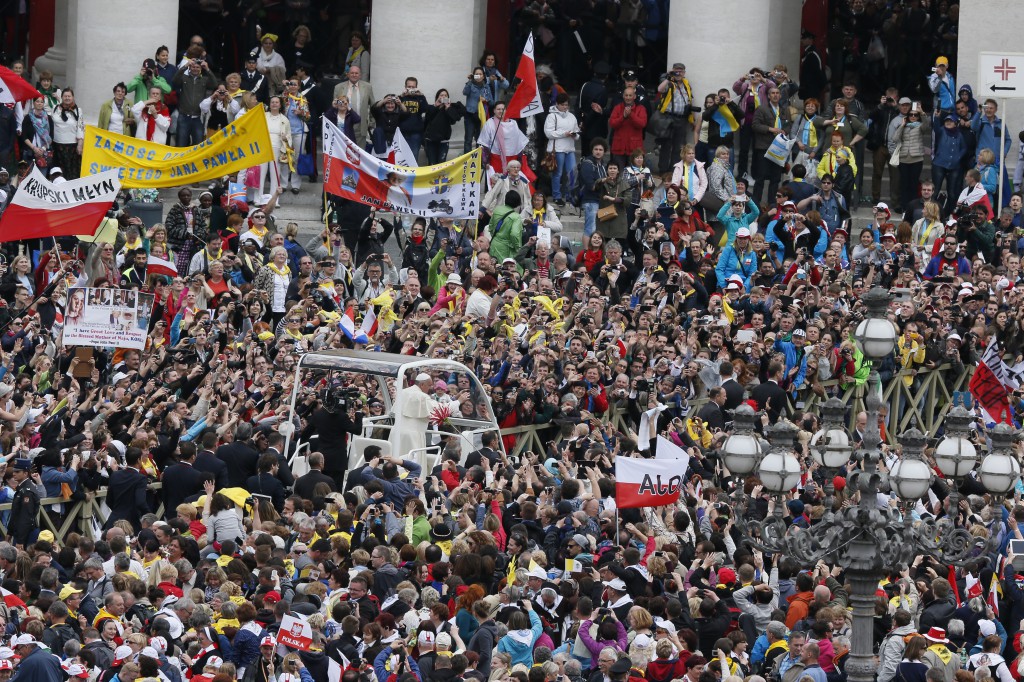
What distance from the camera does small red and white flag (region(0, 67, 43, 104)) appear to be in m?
34.2

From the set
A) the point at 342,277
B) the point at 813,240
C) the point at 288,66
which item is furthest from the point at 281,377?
the point at 288,66

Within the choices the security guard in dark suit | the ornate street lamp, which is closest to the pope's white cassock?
the security guard in dark suit

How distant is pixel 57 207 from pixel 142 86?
21.8 ft

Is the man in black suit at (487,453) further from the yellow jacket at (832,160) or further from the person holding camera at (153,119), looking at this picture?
the person holding camera at (153,119)

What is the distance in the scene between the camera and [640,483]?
23844mm

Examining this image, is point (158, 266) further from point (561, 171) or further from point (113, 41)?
point (113, 41)

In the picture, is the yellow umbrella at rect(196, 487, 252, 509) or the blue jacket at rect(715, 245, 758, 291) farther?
the blue jacket at rect(715, 245, 758, 291)

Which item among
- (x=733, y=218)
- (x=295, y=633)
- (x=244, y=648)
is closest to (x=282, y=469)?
(x=244, y=648)

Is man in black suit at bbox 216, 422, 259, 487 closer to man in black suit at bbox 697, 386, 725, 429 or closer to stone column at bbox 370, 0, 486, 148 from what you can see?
man in black suit at bbox 697, 386, 725, 429

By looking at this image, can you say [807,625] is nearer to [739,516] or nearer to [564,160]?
[739,516]

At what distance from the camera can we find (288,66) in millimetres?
43062

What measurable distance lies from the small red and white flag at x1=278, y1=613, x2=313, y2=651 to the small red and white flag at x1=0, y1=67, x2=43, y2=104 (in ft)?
52.6

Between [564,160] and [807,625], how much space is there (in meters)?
16.2

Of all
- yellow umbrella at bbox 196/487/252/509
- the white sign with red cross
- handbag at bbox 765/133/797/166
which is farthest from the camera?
handbag at bbox 765/133/797/166
